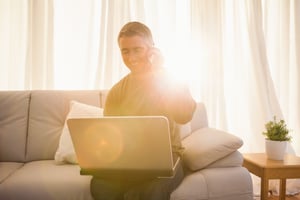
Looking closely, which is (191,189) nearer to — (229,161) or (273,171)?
(229,161)

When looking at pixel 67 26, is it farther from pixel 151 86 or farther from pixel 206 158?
pixel 206 158

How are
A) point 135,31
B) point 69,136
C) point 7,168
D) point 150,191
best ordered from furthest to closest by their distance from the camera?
point 69,136, point 7,168, point 135,31, point 150,191

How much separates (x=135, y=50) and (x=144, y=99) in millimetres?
253

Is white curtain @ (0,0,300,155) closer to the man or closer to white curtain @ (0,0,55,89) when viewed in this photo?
white curtain @ (0,0,55,89)

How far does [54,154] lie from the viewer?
2.06 metres

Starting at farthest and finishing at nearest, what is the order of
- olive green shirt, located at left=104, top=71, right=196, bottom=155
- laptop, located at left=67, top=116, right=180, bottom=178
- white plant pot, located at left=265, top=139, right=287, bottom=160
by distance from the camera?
white plant pot, located at left=265, top=139, right=287, bottom=160 < olive green shirt, located at left=104, top=71, right=196, bottom=155 < laptop, located at left=67, top=116, right=180, bottom=178

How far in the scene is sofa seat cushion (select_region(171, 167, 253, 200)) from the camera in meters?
1.55

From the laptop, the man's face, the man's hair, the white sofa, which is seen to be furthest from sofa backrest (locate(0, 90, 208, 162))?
the laptop

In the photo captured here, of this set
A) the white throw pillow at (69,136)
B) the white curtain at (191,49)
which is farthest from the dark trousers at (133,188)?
the white curtain at (191,49)

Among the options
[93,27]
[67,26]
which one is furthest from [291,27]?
[67,26]

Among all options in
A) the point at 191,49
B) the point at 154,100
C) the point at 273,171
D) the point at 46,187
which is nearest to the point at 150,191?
the point at 154,100

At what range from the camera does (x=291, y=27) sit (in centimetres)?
292

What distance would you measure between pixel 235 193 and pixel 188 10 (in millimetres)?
1690

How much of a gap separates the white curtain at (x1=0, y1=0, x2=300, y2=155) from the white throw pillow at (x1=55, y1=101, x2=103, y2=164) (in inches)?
22.6
